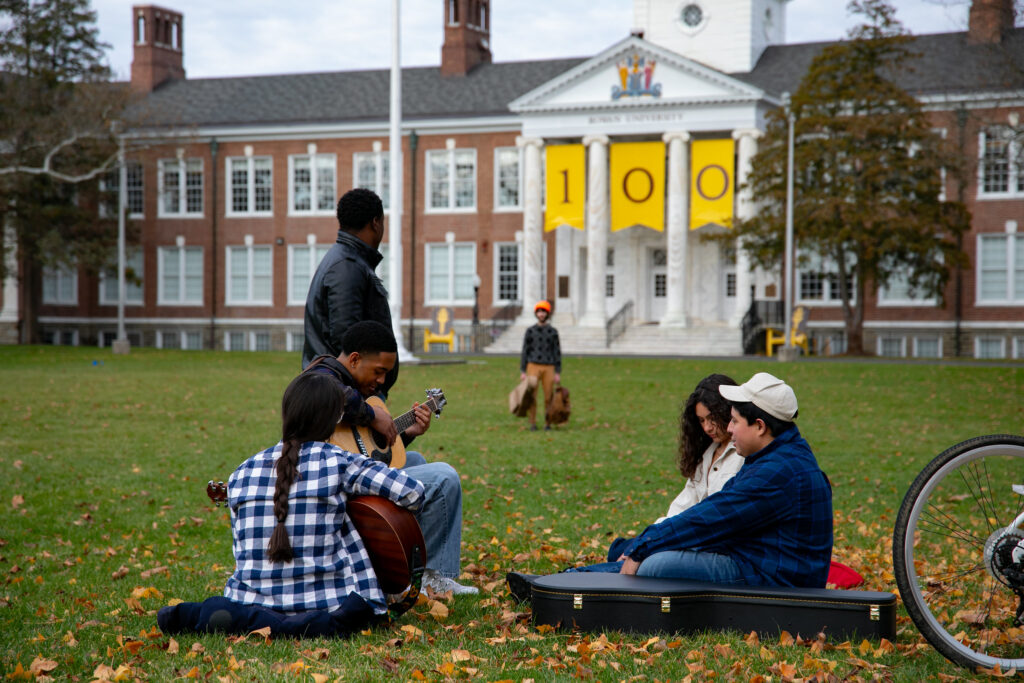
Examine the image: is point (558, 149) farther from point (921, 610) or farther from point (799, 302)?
point (921, 610)

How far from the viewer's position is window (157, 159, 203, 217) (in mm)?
51594

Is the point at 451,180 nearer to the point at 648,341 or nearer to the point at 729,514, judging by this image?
the point at 648,341

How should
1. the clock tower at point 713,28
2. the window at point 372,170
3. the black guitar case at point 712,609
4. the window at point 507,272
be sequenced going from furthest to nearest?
1. the window at point 372,170
2. the clock tower at point 713,28
3. the window at point 507,272
4. the black guitar case at point 712,609

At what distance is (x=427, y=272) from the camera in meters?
48.5

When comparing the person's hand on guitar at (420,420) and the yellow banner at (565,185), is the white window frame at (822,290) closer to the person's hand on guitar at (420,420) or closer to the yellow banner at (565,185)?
the yellow banner at (565,185)

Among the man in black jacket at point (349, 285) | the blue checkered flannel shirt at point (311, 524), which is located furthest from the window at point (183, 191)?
the blue checkered flannel shirt at point (311, 524)

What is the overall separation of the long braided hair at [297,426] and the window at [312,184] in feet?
149

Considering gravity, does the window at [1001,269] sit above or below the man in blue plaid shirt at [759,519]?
above

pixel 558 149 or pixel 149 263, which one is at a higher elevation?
pixel 558 149

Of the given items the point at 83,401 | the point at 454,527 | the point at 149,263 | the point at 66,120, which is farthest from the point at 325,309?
the point at 149,263

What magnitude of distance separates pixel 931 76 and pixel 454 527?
42.0 meters

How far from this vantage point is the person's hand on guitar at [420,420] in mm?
5945

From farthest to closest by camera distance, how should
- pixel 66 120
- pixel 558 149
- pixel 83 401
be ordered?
1. pixel 558 149
2. pixel 66 120
3. pixel 83 401

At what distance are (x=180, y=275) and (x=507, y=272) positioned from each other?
1548 cm
